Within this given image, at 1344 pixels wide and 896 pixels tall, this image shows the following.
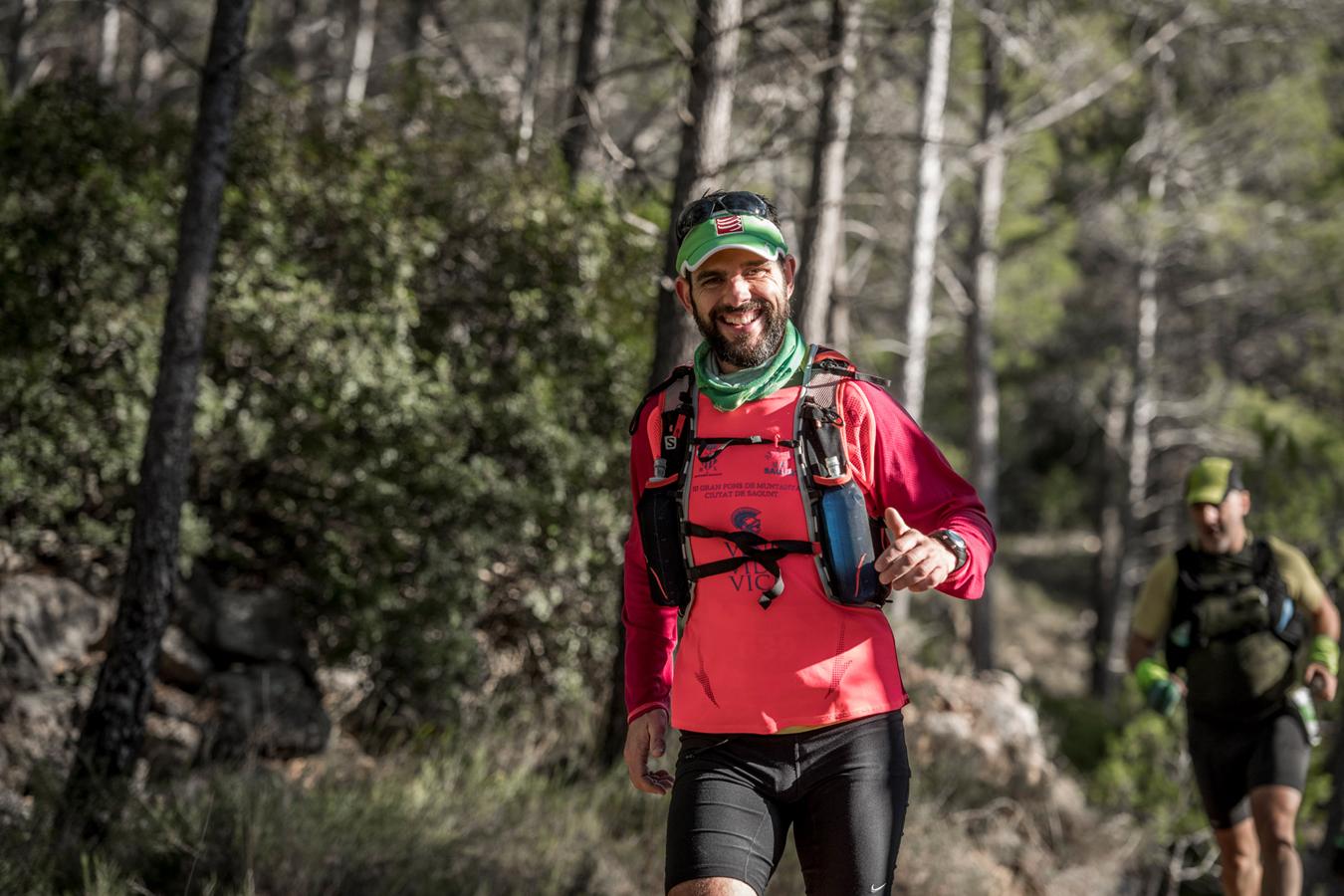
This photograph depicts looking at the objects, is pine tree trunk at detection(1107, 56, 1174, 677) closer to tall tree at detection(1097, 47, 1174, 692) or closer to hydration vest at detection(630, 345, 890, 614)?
tall tree at detection(1097, 47, 1174, 692)

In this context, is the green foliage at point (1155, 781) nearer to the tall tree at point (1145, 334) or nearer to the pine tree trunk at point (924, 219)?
the pine tree trunk at point (924, 219)

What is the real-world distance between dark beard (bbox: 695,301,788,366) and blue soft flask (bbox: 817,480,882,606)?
353mm

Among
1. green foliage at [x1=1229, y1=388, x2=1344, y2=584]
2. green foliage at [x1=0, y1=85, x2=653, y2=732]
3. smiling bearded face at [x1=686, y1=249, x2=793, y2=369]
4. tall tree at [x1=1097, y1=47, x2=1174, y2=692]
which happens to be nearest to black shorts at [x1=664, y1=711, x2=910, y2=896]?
smiling bearded face at [x1=686, y1=249, x2=793, y2=369]

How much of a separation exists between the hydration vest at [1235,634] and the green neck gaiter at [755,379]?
327 centimetres

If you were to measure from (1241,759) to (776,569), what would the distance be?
3538mm

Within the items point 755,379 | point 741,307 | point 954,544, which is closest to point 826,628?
point 954,544

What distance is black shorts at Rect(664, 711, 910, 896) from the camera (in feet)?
8.55

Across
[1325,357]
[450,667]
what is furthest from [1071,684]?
[450,667]

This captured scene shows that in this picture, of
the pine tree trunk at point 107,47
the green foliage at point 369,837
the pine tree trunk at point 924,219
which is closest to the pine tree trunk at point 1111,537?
the pine tree trunk at point 924,219

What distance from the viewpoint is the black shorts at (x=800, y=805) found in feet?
8.55

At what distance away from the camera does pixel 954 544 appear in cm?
257

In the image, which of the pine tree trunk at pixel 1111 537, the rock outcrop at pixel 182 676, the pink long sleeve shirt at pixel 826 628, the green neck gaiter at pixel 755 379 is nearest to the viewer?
the pink long sleeve shirt at pixel 826 628

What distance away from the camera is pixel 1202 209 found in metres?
17.8

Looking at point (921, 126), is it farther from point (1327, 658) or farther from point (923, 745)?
point (1327, 658)
